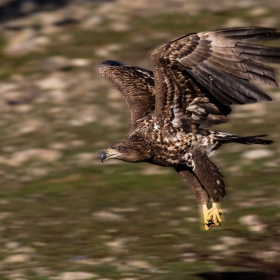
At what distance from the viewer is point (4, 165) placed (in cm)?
1409

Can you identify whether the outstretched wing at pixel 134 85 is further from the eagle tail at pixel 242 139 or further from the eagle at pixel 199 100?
the eagle tail at pixel 242 139

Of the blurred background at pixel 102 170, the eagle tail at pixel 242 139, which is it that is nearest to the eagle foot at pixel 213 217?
the blurred background at pixel 102 170

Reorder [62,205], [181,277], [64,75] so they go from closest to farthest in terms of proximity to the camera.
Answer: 1. [181,277]
2. [62,205]
3. [64,75]

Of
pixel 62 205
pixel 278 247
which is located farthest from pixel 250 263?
pixel 62 205

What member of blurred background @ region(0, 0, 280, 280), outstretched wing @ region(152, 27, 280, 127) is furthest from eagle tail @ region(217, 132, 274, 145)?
blurred background @ region(0, 0, 280, 280)

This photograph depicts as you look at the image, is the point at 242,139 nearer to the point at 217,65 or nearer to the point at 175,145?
the point at 175,145

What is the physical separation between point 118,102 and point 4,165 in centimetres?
301

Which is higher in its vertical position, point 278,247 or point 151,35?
point 151,35

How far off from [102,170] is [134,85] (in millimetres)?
2558

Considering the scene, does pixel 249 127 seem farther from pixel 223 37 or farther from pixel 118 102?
pixel 223 37

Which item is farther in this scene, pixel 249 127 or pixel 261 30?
pixel 249 127

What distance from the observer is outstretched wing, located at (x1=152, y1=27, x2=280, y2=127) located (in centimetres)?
909

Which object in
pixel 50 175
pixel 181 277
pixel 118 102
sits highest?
pixel 118 102

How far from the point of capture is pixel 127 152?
974 centimetres
